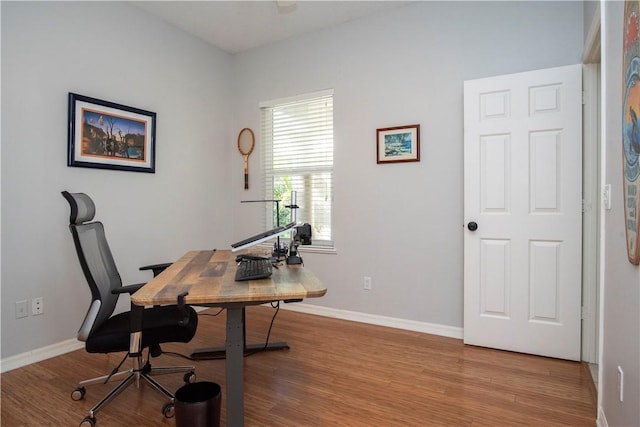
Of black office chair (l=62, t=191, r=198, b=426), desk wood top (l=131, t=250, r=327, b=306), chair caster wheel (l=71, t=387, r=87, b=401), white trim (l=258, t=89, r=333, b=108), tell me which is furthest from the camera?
Answer: white trim (l=258, t=89, r=333, b=108)

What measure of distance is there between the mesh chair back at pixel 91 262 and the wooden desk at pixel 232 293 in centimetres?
24

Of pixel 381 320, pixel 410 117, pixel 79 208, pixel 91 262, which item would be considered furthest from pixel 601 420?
pixel 79 208

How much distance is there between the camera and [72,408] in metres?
1.94

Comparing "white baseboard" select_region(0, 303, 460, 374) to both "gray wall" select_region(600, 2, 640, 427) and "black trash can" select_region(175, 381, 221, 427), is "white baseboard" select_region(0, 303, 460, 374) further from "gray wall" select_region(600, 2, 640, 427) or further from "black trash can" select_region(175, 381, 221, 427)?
"black trash can" select_region(175, 381, 221, 427)

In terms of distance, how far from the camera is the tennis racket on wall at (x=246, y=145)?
4156 mm

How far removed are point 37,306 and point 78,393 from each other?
3.11ft

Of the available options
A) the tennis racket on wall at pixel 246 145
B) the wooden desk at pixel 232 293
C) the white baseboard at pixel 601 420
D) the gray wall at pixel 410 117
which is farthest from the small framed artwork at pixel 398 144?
the white baseboard at pixel 601 420

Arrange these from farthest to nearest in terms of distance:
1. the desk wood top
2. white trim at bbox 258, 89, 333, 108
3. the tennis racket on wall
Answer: the tennis racket on wall < white trim at bbox 258, 89, 333, 108 < the desk wood top

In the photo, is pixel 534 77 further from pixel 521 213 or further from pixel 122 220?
pixel 122 220

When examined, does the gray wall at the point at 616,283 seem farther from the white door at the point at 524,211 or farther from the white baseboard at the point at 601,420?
the white door at the point at 524,211

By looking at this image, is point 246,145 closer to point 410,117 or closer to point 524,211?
point 410,117

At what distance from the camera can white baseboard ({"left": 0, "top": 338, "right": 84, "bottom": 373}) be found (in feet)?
7.85

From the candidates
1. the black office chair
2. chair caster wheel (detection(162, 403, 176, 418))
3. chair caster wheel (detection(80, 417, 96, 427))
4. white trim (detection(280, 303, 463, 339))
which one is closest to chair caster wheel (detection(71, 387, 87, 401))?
the black office chair

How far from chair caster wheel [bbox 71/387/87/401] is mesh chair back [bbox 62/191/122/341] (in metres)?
0.47
